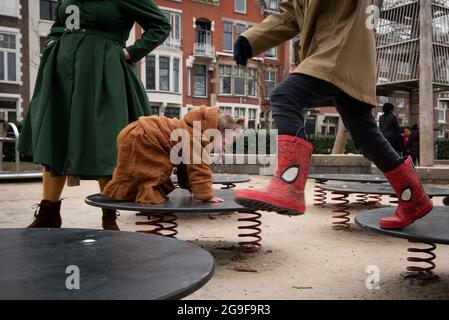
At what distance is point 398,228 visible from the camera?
2326 mm

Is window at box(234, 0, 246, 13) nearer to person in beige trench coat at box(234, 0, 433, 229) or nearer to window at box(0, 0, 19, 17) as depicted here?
window at box(0, 0, 19, 17)

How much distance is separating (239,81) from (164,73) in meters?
5.96

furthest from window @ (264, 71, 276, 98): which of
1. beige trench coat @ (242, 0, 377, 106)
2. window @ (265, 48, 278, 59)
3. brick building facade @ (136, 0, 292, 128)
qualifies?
beige trench coat @ (242, 0, 377, 106)

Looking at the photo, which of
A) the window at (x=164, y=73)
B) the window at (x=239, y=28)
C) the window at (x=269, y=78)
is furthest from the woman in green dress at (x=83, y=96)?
the window at (x=269, y=78)

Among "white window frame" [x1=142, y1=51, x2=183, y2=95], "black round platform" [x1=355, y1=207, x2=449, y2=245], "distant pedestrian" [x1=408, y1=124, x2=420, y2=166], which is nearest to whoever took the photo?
"black round platform" [x1=355, y1=207, x2=449, y2=245]

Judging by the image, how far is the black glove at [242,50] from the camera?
8.68 feet

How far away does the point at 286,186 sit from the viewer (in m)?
2.26

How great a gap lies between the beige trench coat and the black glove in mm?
309

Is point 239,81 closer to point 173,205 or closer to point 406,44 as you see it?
point 406,44

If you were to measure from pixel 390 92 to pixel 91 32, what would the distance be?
11382mm

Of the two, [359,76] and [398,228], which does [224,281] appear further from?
[359,76]

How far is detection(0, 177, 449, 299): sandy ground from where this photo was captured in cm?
245

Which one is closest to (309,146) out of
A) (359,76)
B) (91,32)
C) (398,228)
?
(359,76)

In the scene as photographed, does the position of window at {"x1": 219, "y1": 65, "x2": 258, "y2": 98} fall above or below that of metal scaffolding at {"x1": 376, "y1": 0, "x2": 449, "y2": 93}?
above
